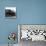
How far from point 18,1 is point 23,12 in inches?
15.5

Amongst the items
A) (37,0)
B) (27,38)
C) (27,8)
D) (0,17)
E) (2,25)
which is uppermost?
(37,0)

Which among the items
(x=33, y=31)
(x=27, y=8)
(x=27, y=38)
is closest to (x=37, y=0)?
(x=27, y=8)

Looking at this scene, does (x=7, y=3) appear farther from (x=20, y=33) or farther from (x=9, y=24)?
(x=20, y=33)

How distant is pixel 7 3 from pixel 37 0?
982 millimetres

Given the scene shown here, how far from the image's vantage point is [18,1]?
406 cm

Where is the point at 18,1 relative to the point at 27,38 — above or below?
above

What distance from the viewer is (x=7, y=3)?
4035 mm

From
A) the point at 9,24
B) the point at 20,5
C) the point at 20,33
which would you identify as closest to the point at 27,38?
the point at 20,33

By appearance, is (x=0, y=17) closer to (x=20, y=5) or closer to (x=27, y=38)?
(x=20, y=5)

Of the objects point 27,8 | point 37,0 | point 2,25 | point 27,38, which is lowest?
point 27,38

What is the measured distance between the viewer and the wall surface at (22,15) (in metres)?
4.04

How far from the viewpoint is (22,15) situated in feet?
13.4

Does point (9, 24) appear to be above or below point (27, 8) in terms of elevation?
below

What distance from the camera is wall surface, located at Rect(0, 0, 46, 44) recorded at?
4.04 meters
